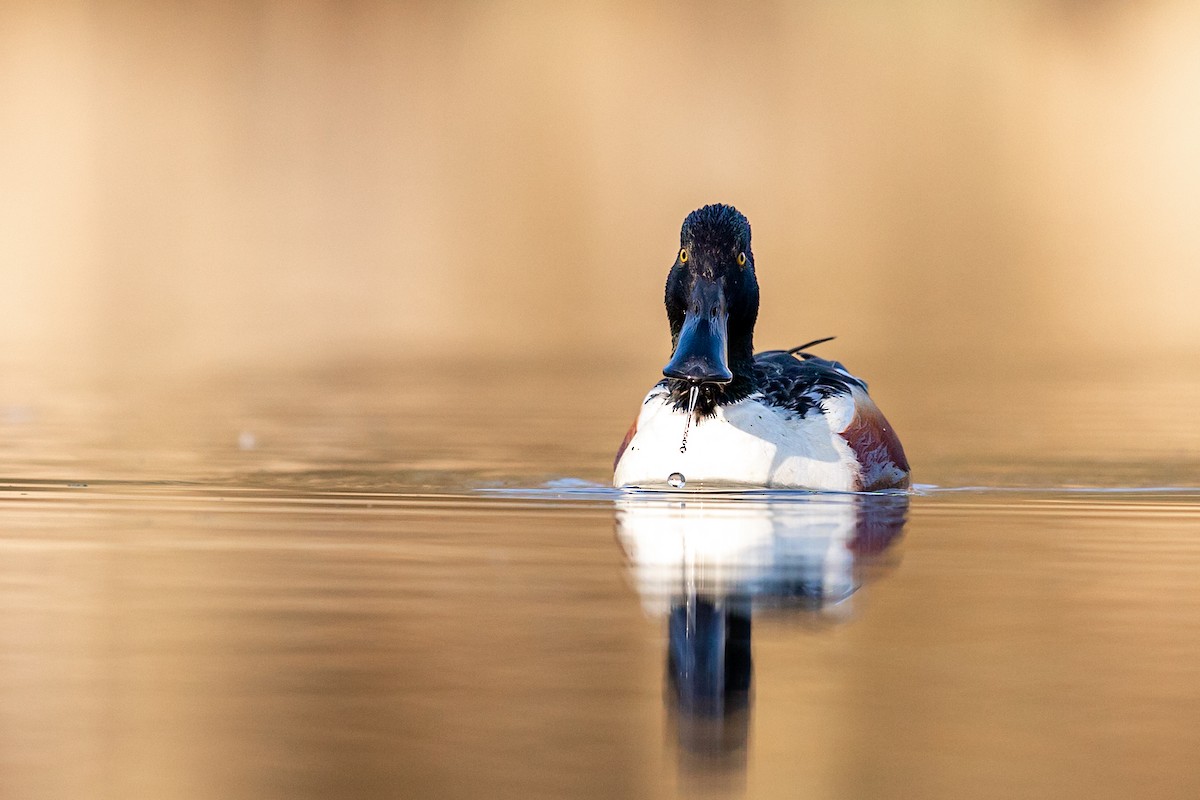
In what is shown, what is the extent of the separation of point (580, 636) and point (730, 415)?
4236mm

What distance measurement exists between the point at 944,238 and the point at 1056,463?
39247 millimetres

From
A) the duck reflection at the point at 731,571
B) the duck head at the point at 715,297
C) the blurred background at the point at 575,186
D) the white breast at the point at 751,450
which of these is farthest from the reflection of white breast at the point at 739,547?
the blurred background at the point at 575,186

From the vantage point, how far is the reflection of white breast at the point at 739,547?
621 centimetres

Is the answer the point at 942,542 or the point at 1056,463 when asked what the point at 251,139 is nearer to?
the point at 1056,463

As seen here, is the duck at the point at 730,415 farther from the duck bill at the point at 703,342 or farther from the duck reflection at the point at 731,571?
the duck reflection at the point at 731,571

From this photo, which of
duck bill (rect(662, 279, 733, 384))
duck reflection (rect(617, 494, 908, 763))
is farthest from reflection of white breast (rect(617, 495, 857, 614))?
duck bill (rect(662, 279, 733, 384))

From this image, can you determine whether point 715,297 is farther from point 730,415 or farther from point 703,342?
point 730,415

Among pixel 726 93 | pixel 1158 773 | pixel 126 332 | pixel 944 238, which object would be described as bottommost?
pixel 1158 773

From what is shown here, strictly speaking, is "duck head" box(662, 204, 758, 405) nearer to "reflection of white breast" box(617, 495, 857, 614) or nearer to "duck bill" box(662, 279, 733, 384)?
"duck bill" box(662, 279, 733, 384)

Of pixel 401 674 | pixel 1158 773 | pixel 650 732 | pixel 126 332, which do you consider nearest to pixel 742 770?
pixel 650 732

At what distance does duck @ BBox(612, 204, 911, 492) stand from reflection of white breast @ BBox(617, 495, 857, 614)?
0.81 ft

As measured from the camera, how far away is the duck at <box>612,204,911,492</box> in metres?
9.41

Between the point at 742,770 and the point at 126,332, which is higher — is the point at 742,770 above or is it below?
below

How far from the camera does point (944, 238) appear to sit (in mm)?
50875
